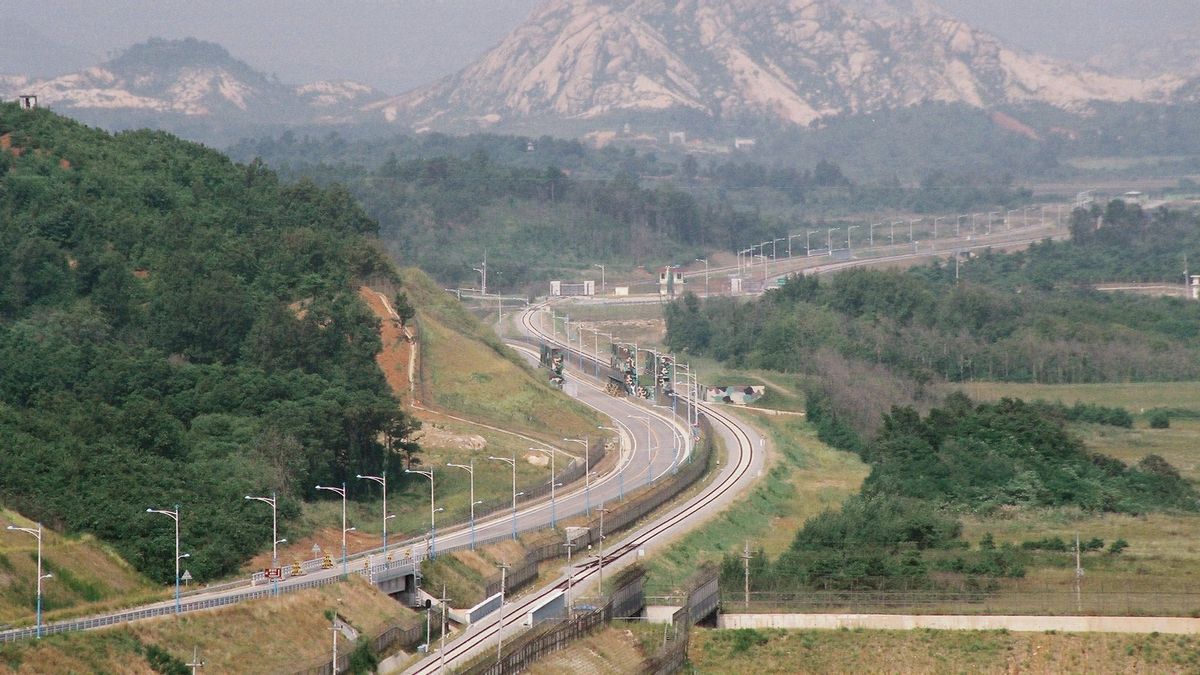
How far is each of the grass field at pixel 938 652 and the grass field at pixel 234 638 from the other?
36.8ft

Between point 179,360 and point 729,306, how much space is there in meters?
74.6

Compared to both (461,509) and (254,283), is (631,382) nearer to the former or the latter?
(254,283)

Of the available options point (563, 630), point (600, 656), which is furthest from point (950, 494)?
point (563, 630)

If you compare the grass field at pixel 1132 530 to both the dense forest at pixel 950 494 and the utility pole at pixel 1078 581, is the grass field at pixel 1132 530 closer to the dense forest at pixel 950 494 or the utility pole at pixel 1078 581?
the utility pole at pixel 1078 581

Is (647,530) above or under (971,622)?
above

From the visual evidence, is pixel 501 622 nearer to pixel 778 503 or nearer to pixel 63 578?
pixel 63 578

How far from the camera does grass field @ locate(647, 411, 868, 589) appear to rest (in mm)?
84938

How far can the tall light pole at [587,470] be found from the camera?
3662 inches

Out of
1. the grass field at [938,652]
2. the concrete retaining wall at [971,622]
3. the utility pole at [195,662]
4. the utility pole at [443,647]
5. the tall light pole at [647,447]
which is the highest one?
the utility pole at [195,662]

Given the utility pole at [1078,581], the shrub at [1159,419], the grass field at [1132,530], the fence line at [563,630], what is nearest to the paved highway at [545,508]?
the fence line at [563,630]

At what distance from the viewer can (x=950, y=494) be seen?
99250 millimetres

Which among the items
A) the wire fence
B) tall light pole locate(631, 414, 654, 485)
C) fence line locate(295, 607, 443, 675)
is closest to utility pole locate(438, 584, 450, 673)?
fence line locate(295, 607, 443, 675)

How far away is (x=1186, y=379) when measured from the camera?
150875 mm

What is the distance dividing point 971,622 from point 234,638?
2640 centimetres
